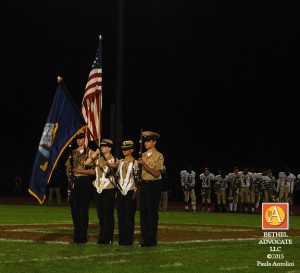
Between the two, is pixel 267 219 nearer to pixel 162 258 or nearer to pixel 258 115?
pixel 162 258

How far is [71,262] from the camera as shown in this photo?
11.3 meters

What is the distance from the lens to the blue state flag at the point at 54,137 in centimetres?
1247

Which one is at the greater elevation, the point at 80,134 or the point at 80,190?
the point at 80,134

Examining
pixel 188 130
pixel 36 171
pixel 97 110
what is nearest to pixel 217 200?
pixel 97 110

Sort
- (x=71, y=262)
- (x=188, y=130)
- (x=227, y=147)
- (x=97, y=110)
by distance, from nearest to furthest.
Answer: (x=71, y=262), (x=97, y=110), (x=227, y=147), (x=188, y=130)

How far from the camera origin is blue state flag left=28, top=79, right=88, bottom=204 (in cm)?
1247

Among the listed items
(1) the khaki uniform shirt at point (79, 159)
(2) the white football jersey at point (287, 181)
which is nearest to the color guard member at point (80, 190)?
(1) the khaki uniform shirt at point (79, 159)

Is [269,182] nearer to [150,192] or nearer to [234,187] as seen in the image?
[234,187]

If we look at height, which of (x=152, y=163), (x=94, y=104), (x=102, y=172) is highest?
(x=94, y=104)

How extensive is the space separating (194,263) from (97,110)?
460 cm

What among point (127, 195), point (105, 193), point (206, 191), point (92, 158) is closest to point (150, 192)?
point (127, 195)

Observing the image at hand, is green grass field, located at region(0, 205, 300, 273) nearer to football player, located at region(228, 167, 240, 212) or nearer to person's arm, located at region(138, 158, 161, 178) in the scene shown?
person's arm, located at region(138, 158, 161, 178)

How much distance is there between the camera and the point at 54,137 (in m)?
13.0

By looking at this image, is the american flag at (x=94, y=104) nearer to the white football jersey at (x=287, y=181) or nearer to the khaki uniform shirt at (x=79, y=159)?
the khaki uniform shirt at (x=79, y=159)
